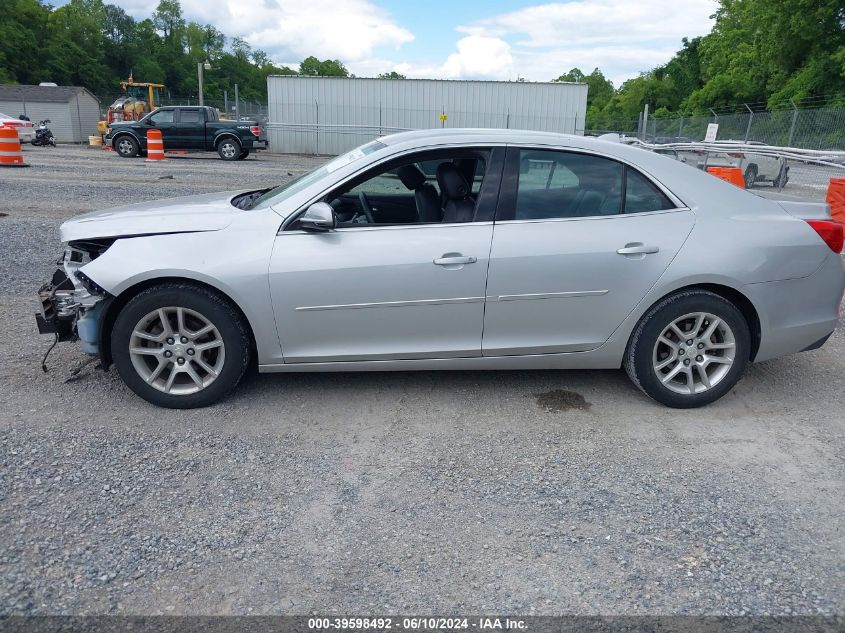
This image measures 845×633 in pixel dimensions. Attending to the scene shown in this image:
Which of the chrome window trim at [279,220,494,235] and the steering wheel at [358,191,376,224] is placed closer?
the chrome window trim at [279,220,494,235]

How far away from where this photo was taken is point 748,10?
4844 centimetres

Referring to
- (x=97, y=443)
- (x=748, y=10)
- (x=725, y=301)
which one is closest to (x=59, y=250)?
(x=97, y=443)

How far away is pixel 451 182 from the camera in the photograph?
13.5 feet

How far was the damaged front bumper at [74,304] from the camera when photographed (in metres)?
3.79

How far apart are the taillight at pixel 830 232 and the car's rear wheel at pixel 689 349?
73 cm

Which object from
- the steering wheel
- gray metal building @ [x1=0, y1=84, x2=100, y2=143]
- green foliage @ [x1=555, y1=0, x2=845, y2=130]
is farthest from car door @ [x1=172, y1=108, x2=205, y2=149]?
the steering wheel

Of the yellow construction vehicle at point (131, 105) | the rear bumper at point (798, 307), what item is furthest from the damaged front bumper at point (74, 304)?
the yellow construction vehicle at point (131, 105)

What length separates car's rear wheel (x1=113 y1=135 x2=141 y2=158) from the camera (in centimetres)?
2319

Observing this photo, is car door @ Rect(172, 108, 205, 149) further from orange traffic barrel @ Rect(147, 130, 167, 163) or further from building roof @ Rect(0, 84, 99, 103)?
building roof @ Rect(0, 84, 99, 103)

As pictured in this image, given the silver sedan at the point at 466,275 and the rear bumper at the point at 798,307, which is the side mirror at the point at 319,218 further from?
the rear bumper at the point at 798,307

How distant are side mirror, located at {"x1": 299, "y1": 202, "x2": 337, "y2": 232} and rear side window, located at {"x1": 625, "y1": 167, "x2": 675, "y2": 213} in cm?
177

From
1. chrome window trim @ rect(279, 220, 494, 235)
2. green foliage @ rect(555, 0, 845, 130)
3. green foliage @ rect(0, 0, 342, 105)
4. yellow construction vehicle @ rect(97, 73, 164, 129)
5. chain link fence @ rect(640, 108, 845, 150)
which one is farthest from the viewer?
green foliage @ rect(0, 0, 342, 105)

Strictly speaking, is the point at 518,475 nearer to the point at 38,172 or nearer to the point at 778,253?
the point at 778,253

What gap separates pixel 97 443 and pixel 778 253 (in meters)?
4.02
